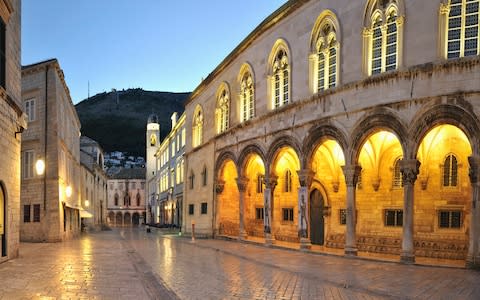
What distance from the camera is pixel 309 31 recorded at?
789 inches

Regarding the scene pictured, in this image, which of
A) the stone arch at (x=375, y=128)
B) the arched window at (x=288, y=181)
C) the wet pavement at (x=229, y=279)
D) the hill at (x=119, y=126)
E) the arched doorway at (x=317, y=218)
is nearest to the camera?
the wet pavement at (x=229, y=279)

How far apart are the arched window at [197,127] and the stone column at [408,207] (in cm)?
2117

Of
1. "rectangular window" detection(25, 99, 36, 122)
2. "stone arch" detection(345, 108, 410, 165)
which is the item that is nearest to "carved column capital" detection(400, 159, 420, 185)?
"stone arch" detection(345, 108, 410, 165)

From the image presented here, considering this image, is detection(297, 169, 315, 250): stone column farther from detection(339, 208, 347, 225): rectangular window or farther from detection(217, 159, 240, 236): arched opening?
detection(217, 159, 240, 236): arched opening

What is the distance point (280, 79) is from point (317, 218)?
7.21 m

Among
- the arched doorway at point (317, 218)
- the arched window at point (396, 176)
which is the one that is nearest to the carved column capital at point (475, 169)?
the arched window at point (396, 176)

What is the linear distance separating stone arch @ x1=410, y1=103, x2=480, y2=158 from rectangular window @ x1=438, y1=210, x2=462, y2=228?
3848mm

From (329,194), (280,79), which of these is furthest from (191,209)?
(280,79)

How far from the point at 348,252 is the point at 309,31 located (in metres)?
9.20

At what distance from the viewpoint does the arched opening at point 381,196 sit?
19578mm

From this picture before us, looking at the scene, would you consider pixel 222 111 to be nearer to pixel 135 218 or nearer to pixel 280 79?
pixel 280 79

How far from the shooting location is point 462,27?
14.6m

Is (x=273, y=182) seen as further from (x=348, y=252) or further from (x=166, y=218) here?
(x=166, y=218)

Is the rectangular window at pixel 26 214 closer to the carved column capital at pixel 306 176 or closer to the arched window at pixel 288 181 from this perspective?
the arched window at pixel 288 181
